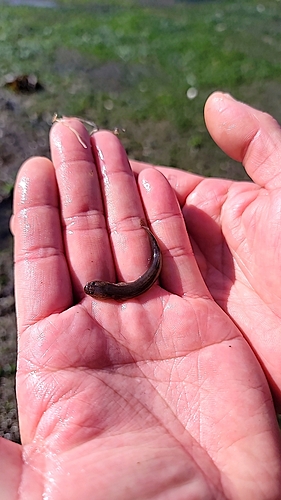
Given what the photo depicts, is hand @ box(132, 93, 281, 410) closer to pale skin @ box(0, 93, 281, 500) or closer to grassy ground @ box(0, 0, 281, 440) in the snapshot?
pale skin @ box(0, 93, 281, 500)

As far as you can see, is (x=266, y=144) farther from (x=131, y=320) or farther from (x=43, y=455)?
(x=43, y=455)

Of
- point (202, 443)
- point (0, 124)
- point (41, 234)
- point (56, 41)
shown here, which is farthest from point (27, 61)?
point (202, 443)

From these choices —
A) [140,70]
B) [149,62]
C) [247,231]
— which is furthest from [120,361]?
[149,62]

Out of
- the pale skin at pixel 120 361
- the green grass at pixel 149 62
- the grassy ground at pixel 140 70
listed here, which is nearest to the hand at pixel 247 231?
the pale skin at pixel 120 361

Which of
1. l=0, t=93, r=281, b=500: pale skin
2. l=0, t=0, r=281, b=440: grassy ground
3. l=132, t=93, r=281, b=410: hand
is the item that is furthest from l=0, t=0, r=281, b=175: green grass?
l=0, t=93, r=281, b=500: pale skin

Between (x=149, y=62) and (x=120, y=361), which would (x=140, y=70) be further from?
(x=120, y=361)
